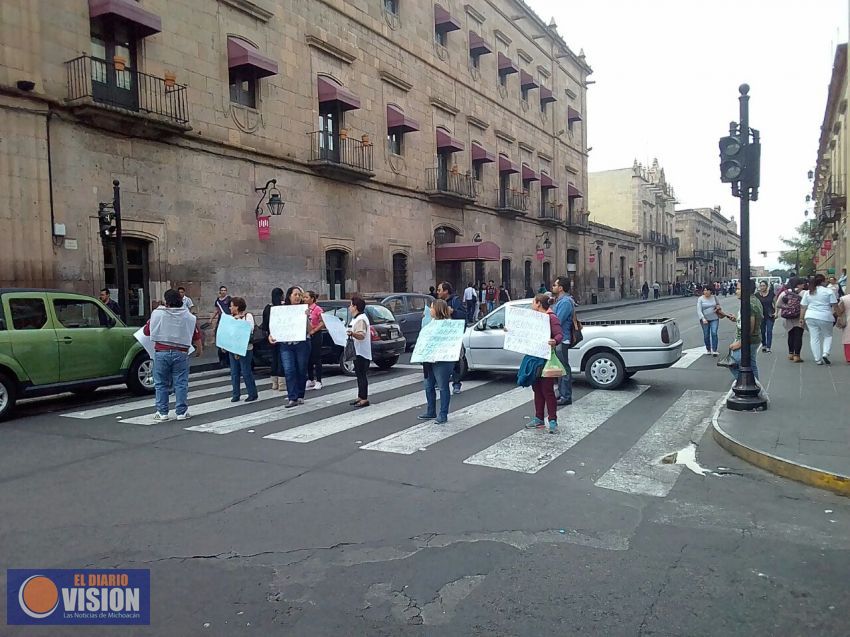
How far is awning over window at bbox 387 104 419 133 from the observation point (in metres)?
25.4

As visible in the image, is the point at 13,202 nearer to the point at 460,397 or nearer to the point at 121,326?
the point at 121,326

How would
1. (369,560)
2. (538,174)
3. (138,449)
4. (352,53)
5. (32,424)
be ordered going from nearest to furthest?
(369,560) < (138,449) < (32,424) < (352,53) < (538,174)

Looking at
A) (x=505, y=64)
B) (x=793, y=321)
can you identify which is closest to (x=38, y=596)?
(x=793, y=321)

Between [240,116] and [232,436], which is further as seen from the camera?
[240,116]

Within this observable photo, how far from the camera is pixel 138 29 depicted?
53.1 feet

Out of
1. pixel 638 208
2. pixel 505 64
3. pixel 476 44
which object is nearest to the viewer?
pixel 476 44

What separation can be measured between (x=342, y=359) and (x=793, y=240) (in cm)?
8087

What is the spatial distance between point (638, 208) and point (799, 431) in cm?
6114

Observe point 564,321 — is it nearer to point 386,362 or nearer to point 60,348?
point 386,362

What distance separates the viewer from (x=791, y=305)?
12844 millimetres

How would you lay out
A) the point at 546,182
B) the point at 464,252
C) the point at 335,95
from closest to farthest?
the point at 335,95
the point at 464,252
the point at 546,182

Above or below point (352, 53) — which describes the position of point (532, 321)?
below

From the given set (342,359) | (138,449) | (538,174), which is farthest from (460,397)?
(538,174)

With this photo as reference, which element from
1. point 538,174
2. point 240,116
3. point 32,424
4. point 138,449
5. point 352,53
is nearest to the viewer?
point 138,449
